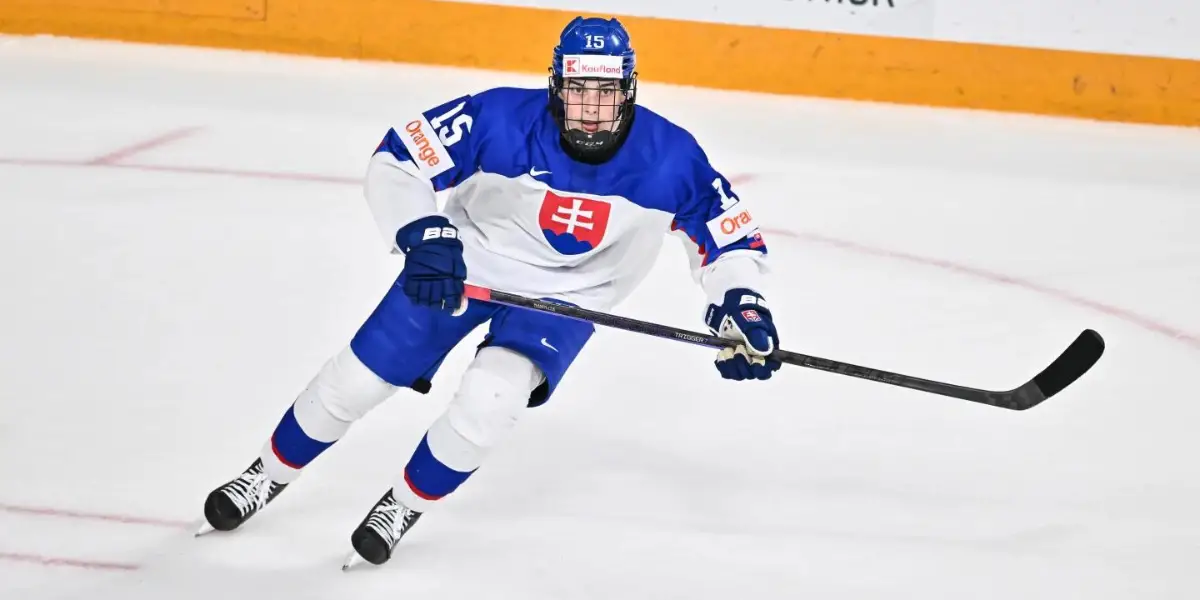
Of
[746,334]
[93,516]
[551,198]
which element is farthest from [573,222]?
[93,516]

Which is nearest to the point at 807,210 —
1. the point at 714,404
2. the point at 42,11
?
the point at 714,404

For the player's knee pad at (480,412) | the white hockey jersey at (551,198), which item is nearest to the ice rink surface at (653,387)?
the player's knee pad at (480,412)

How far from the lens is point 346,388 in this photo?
2.93 m

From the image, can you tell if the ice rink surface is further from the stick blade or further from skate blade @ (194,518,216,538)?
the stick blade

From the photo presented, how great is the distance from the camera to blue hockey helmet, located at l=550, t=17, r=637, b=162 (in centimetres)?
288

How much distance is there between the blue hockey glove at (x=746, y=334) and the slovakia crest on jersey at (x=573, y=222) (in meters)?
0.28

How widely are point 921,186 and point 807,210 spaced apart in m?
0.57

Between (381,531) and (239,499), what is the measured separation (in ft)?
1.00

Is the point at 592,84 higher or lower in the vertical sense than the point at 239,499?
higher

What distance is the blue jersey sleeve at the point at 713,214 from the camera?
3045mm

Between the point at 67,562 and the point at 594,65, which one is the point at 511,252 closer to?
the point at 594,65

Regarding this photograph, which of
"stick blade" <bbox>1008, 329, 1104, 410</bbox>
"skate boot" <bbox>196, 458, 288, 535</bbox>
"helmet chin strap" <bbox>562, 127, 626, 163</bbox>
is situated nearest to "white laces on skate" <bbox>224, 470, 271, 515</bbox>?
"skate boot" <bbox>196, 458, 288, 535</bbox>

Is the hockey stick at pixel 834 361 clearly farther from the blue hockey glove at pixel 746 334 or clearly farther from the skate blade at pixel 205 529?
the skate blade at pixel 205 529

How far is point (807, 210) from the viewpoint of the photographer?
5.50m
